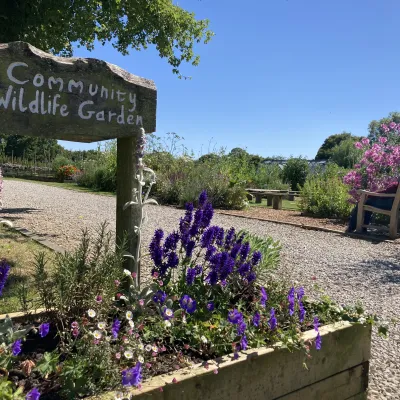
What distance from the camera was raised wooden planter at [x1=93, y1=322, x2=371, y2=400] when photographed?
1672 mm

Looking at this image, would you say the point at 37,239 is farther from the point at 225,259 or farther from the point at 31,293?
the point at 225,259

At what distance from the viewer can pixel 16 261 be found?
4.44 m

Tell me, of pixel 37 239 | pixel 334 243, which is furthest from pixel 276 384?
pixel 334 243

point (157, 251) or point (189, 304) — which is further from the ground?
point (157, 251)

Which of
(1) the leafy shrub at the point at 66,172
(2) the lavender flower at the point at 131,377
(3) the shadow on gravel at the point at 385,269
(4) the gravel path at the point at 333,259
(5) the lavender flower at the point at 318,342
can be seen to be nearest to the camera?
(2) the lavender flower at the point at 131,377

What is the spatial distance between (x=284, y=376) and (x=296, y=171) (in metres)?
21.9

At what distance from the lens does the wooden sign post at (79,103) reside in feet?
6.33

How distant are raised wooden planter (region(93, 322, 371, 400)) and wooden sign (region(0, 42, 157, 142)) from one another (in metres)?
1.29

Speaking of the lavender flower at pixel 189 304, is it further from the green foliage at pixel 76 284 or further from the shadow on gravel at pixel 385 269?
the shadow on gravel at pixel 385 269

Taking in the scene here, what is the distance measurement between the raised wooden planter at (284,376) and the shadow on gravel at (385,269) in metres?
2.81

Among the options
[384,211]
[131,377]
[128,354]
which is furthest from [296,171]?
[131,377]

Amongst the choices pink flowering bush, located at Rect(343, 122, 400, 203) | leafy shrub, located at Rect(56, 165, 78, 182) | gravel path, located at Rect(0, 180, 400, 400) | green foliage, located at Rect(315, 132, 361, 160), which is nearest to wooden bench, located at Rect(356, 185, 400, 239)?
gravel path, located at Rect(0, 180, 400, 400)

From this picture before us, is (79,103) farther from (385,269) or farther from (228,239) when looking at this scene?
(385,269)

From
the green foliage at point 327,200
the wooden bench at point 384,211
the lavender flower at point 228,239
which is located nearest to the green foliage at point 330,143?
the green foliage at point 327,200
